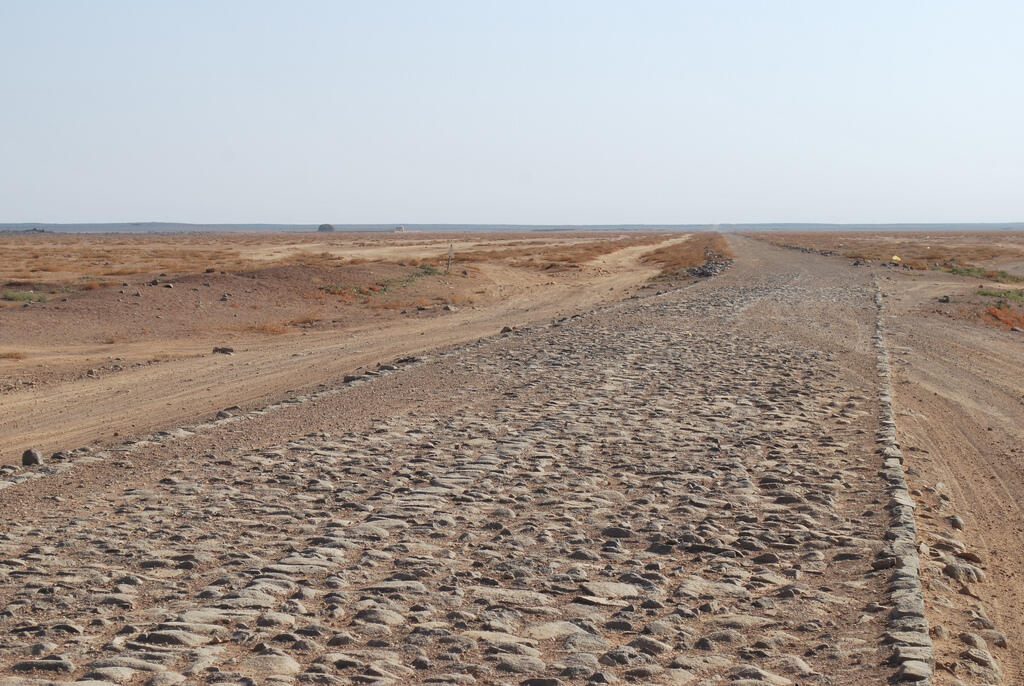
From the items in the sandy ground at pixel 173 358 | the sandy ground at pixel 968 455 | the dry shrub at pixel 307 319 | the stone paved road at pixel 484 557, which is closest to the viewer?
the stone paved road at pixel 484 557

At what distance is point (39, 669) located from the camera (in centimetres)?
526

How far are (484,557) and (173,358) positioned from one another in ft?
57.0

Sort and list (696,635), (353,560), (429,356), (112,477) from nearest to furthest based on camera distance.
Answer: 1. (696,635)
2. (353,560)
3. (112,477)
4. (429,356)

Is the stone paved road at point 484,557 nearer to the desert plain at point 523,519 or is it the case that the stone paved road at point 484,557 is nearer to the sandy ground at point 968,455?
the desert plain at point 523,519

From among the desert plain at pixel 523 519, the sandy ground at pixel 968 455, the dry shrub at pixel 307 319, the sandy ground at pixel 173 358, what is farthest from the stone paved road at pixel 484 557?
the dry shrub at pixel 307 319

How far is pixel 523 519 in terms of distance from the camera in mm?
8383

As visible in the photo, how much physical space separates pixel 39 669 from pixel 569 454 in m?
6.34

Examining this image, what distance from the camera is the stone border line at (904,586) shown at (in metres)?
5.44

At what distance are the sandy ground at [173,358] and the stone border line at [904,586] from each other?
887 cm

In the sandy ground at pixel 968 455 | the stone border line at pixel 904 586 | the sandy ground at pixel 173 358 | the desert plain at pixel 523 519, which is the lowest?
the sandy ground at pixel 173 358

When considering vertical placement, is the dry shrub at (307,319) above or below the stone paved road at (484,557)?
below

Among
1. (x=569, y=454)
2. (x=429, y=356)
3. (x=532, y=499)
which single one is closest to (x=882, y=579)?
(x=532, y=499)

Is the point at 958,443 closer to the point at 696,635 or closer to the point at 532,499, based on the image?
the point at 532,499

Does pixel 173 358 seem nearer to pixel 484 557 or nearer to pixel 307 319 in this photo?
pixel 307 319
